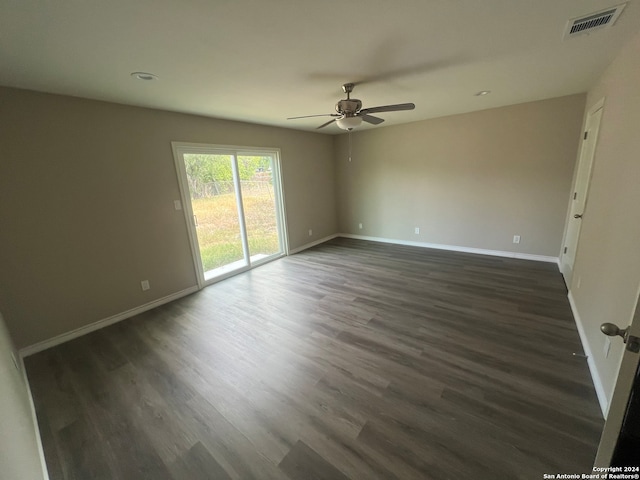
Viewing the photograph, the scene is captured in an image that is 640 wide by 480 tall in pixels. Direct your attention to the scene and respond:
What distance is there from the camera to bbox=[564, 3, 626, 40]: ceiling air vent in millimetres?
1533

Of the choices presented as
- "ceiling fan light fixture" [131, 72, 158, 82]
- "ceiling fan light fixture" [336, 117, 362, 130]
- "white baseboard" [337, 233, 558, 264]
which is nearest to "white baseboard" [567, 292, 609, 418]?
"white baseboard" [337, 233, 558, 264]

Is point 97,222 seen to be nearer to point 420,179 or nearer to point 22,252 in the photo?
point 22,252

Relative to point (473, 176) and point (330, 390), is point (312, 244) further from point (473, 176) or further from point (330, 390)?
point (330, 390)

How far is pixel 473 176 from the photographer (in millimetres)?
4480

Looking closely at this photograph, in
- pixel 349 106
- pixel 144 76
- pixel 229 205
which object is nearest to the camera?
pixel 144 76

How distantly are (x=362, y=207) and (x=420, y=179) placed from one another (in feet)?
4.82

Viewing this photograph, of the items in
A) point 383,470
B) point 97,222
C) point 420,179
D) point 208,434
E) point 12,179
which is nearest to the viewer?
point 383,470

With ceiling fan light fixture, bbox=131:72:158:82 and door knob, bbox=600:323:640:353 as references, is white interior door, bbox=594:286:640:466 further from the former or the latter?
ceiling fan light fixture, bbox=131:72:158:82

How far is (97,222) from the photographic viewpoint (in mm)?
2777

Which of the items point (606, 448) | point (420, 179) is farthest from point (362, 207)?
point (606, 448)

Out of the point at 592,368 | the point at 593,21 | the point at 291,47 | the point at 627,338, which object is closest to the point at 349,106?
the point at 291,47

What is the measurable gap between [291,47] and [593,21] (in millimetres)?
2020

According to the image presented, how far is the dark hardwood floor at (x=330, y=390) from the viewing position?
1.42 meters

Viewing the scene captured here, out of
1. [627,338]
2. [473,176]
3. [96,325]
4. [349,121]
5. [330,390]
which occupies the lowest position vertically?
[330,390]
